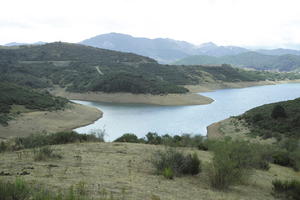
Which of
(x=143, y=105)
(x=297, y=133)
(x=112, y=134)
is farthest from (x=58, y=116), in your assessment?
(x=297, y=133)

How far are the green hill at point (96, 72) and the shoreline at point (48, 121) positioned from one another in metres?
24.0

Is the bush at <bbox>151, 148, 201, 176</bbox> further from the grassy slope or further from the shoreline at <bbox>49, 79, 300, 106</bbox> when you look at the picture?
the shoreline at <bbox>49, 79, 300, 106</bbox>

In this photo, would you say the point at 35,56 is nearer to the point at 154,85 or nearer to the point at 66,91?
the point at 66,91

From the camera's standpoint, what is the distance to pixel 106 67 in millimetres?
93562

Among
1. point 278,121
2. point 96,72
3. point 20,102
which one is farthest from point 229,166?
point 96,72

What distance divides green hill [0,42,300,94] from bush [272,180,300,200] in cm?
5734

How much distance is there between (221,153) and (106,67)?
8624 centimetres

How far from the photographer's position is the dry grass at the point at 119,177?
24.6 feet

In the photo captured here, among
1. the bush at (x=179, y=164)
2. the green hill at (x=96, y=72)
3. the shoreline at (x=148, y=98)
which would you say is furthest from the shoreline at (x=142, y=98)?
the bush at (x=179, y=164)

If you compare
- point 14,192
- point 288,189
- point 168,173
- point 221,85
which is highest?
point 221,85

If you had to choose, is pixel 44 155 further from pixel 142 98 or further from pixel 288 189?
pixel 142 98

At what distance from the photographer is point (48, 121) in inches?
1497

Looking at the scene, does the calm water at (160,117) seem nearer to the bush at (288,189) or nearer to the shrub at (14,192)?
the bush at (288,189)

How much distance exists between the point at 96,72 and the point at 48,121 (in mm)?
49196
